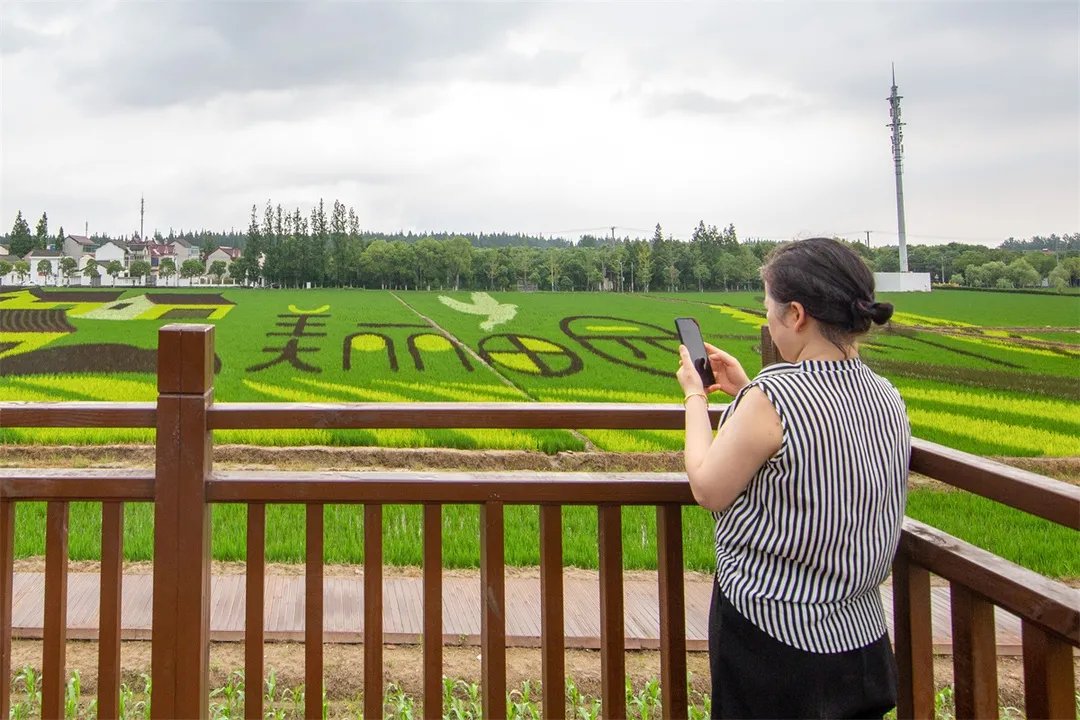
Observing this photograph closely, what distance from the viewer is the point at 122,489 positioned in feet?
5.23

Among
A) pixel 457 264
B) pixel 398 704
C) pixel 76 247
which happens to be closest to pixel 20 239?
pixel 76 247

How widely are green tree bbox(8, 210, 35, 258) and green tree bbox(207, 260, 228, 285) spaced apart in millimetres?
6186

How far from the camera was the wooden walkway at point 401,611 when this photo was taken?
10.2 ft

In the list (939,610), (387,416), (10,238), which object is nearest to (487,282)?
(10,238)

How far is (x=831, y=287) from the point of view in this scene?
46.8 inches

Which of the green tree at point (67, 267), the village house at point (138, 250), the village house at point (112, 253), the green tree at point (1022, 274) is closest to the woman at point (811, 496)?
the green tree at point (1022, 274)

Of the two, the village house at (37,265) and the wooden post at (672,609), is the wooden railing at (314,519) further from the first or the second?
the village house at (37,265)

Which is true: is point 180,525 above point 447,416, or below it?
below

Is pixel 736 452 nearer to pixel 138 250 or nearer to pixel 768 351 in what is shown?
pixel 768 351

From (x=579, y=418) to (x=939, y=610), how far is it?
3042 mm

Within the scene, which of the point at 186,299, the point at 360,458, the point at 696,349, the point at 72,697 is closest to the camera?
the point at 696,349

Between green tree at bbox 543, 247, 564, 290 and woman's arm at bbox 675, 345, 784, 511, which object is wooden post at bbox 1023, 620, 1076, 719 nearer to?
woman's arm at bbox 675, 345, 784, 511

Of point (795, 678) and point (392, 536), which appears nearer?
point (795, 678)

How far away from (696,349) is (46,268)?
27147mm
